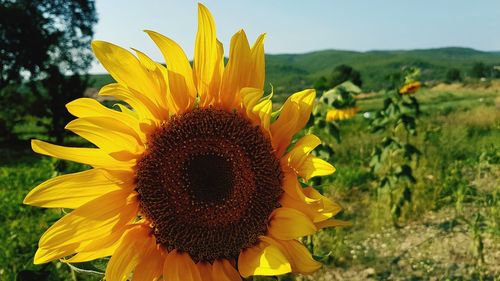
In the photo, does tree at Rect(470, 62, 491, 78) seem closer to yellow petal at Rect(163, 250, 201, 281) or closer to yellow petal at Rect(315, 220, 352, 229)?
yellow petal at Rect(315, 220, 352, 229)

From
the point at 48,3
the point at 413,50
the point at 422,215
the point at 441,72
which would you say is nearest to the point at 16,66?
the point at 48,3

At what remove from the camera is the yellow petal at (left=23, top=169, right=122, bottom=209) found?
3.67ft

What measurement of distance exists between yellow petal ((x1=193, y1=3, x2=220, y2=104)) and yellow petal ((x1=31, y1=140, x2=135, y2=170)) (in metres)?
0.25

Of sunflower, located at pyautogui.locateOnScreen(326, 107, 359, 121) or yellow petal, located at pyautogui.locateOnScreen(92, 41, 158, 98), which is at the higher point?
yellow petal, located at pyautogui.locateOnScreen(92, 41, 158, 98)

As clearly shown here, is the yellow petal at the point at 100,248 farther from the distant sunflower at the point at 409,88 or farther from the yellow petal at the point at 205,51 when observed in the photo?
the distant sunflower at the point at 409,88

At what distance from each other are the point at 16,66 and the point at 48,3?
3.00m

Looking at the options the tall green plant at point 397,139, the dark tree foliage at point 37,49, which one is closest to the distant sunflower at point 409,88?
the tall green plant at point 397,139

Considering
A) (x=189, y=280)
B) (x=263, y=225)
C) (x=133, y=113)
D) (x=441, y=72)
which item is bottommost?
(x=441, y=72)

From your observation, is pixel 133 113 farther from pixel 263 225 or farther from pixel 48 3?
pixel 48 3

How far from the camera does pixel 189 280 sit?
3.86ft

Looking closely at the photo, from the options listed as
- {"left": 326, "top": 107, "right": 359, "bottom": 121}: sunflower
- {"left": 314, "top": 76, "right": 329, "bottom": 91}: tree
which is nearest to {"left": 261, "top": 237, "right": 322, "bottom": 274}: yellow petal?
{"left": 314, "top": 76, "right": 329, "bottom": 91}: tree

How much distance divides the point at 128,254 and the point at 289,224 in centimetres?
36

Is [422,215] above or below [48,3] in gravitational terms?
below

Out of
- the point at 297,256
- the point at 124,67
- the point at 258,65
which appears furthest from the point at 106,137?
the point at 297,256
